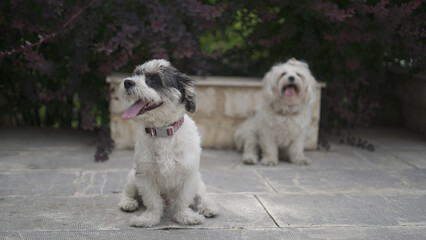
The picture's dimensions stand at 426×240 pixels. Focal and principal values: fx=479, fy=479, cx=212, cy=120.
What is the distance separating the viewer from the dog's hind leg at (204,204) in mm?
3521

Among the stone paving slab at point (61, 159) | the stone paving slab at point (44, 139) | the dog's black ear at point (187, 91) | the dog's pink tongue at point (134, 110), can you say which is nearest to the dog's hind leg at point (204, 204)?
the dog's black ear at point (187, 91)

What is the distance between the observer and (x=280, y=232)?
10.7 feet

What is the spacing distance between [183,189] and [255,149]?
7.03ft

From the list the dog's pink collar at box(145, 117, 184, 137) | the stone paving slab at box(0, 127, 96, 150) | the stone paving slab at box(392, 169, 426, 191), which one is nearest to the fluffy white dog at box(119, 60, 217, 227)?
the dog's pink collar at box(145, 117, 184, 137)

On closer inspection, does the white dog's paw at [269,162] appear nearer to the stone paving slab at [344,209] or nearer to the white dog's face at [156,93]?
the stone paving slab at [344,209]

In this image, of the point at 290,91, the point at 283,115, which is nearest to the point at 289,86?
the point at 290,91

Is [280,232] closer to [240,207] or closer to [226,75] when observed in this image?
[240,207]

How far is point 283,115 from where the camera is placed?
5.22m

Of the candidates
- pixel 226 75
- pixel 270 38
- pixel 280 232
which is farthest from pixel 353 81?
pixel 280 232

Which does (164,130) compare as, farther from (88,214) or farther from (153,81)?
(88,214)

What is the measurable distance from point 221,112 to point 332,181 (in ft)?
5.72

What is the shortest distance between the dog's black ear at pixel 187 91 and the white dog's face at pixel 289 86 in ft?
6.26

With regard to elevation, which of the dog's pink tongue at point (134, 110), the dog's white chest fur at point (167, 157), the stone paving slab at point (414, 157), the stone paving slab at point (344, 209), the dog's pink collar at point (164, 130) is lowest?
the stone paving slab at point (344, 209)

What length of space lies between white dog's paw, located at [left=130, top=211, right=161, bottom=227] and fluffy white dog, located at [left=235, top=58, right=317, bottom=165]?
6.50 feet
